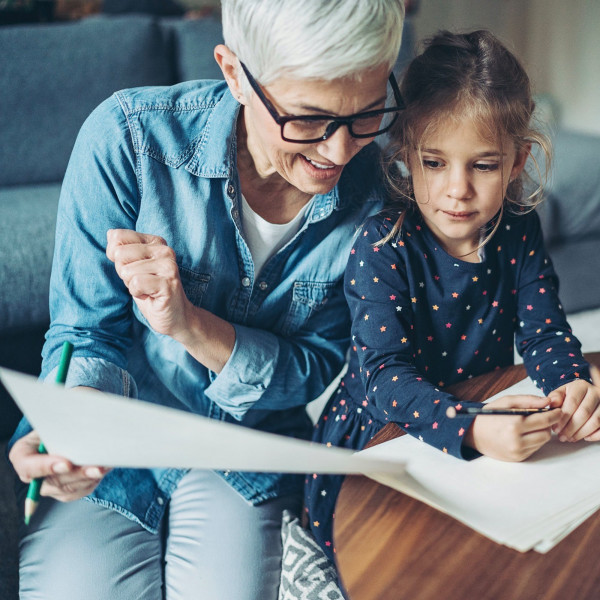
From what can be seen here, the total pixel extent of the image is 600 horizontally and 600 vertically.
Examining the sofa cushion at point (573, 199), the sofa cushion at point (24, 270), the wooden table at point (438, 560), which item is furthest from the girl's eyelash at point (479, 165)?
the sofa cushion at point (573, 199)

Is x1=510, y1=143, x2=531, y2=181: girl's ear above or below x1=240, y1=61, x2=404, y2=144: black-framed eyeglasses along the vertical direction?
below

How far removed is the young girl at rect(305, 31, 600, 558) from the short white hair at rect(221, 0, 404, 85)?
0.61ft

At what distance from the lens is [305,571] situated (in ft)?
3.13

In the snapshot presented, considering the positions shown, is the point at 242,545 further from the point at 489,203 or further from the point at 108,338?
the point at 489,203

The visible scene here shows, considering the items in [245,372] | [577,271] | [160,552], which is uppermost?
[245,372]

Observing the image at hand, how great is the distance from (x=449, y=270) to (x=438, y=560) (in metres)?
0.50

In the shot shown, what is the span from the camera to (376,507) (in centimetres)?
71

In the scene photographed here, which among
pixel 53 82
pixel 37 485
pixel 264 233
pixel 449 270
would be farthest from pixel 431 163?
pixel 53 82

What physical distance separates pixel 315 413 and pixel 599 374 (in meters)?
1.06

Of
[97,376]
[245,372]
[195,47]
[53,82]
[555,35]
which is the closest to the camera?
[97,376]

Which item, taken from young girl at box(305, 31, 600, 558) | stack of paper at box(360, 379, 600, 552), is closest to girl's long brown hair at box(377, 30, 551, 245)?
young girl at box(305, 31, 600, 558)

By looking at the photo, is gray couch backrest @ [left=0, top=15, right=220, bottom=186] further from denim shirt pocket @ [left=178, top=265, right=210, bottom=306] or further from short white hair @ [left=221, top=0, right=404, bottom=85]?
short white hair @ [left=221, top=0, right=404, bottom=85]

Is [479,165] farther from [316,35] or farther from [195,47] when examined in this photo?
[195,47]

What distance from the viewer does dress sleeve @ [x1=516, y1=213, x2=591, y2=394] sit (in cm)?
96
